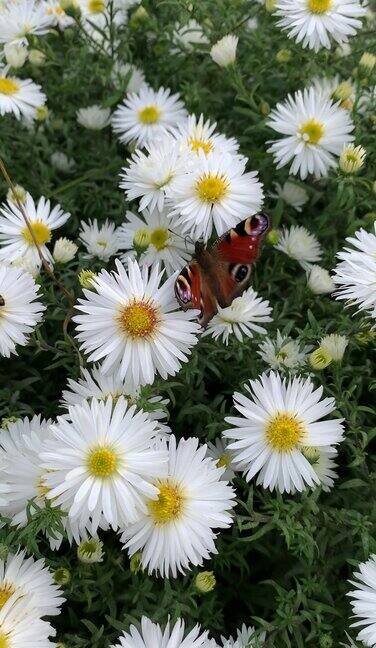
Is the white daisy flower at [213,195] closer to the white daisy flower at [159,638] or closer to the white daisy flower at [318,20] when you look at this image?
the white daisy flower at [318,20]

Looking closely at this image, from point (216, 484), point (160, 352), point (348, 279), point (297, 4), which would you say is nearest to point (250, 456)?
point (216, 484)

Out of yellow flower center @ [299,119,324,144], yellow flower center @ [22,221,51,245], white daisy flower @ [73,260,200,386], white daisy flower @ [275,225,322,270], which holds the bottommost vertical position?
white daisy flower @ [73,260,200,386]

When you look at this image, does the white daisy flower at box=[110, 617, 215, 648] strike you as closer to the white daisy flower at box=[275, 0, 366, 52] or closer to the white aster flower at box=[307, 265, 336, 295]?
the white aster flower at box=[307, 265, 336, 295]

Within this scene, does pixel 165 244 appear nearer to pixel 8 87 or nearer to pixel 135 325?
pixel 135 325

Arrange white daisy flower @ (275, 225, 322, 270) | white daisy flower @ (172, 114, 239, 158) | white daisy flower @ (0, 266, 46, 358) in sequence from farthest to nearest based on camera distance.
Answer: white daisy flower @ (275, 225, 322, 270) < white daisy flower @ (172, 114, 239, 158) < white daisy flower @ (0, 266, 46, 358)

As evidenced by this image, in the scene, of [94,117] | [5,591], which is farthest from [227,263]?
[94,117]

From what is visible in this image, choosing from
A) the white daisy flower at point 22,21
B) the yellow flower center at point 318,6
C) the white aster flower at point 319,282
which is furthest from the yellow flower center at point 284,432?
the white daisy flower at point 22,21

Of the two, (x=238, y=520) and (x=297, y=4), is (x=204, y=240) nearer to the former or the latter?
(x=238, y=520)

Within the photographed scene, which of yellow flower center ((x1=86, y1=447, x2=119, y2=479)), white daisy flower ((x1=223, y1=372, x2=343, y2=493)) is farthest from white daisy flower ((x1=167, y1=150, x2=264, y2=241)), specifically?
yellow flower center ((x1=86, y1=447, x2=119, y2=479))
